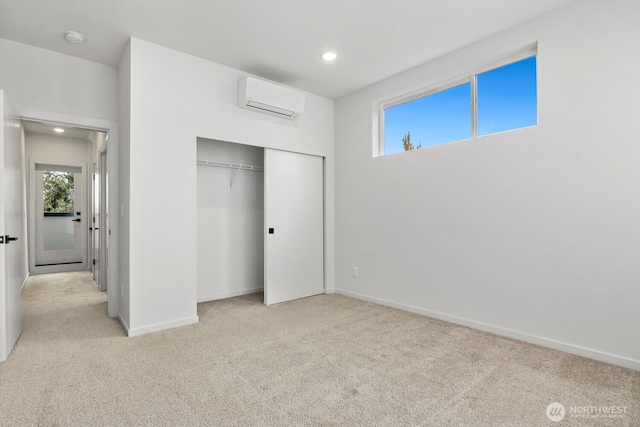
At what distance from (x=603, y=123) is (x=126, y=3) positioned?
3704 mm

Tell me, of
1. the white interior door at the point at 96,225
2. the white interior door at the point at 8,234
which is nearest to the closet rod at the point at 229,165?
the white interior door at the point at 8,234

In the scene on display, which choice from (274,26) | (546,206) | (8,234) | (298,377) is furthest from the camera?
(274,26)

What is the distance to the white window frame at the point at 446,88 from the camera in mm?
2938

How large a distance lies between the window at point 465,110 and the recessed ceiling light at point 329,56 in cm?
102

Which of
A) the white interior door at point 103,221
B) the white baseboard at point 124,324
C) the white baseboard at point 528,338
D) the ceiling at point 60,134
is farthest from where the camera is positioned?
the ceiling at point 60,134

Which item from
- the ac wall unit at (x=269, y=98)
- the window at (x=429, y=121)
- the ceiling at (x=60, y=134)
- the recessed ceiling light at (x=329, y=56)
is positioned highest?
the recessed ceiling light at (x=329, y=56)

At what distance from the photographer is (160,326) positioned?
3.08m

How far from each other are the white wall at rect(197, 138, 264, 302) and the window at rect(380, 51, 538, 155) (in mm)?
1870

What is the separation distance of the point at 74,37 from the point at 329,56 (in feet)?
7.68

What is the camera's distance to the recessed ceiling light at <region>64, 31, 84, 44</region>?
2.88 metres

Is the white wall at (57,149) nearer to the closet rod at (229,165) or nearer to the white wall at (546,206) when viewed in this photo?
the closet rod at (229,165)

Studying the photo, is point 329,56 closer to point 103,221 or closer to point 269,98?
point 269,98
